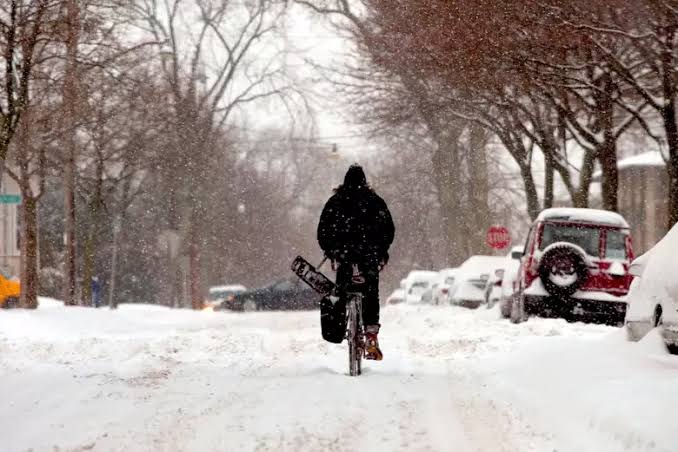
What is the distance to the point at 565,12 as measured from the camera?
20234 mm

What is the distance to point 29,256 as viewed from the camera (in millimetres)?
24594

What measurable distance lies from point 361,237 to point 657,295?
2606mm

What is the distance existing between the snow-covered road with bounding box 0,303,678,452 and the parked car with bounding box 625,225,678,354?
0.24 meters

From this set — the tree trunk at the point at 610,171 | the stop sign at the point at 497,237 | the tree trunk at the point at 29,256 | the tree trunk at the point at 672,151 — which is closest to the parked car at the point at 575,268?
the tree trunk at the point at 672,151

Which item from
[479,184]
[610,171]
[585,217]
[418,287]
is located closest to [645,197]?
[479,184]

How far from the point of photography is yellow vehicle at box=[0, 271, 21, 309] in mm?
32909

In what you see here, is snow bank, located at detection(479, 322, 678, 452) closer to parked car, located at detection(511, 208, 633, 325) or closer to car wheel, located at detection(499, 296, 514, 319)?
parked car, located at detection(511, 208, 633, 325)

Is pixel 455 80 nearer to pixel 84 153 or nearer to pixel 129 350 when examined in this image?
pixel 84 153

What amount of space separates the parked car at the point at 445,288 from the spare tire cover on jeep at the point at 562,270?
452 inches

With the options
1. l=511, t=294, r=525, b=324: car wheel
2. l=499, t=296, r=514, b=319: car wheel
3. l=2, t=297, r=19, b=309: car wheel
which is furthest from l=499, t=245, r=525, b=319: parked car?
l=2, t=297, r=19, b=309: car wheel

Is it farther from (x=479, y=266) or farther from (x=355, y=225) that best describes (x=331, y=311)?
(x=479, y=266)

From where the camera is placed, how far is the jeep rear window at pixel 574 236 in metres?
18.5

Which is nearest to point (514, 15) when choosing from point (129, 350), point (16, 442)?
point (129, 350)

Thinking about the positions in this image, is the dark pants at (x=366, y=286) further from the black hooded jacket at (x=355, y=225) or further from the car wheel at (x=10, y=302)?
the car wheel at (x=10, y=302)
